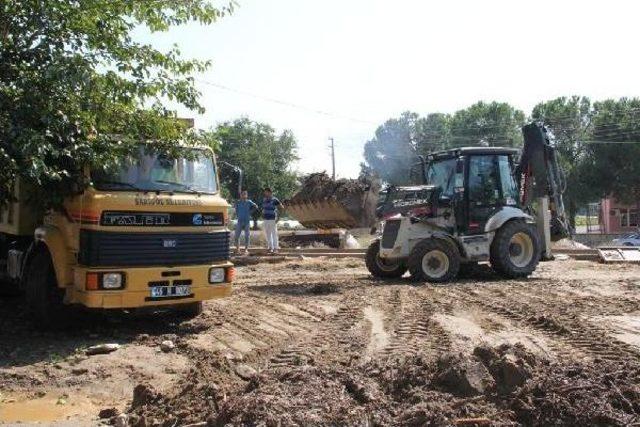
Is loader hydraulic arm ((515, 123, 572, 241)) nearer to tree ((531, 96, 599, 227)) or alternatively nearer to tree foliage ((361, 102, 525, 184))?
tree ((531, 96, 599, 227))

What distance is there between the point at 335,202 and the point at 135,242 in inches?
570

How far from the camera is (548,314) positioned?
29.6ft

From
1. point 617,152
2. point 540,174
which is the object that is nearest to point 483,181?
point 540,174

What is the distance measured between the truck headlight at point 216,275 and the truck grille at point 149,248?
132mm

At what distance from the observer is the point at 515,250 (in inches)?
543

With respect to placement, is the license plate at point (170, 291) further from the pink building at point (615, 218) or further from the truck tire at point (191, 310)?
the pink building at point (615, 218)

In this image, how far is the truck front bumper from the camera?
768cm

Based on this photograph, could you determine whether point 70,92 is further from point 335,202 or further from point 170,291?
point 335,202

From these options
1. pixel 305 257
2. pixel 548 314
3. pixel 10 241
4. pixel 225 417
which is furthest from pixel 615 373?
pixel 305 257

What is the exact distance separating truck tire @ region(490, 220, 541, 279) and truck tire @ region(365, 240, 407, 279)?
1888 millimetres

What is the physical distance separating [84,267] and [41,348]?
1075 millimetres

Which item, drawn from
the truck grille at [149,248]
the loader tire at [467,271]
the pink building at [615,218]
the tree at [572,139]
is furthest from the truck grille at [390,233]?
the pink building at [615,218]

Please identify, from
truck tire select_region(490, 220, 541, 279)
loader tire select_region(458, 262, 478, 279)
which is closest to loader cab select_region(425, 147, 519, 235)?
truck tire select_region(490, 220, 541, 279)

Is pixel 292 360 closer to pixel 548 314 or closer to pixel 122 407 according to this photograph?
A: pixel 122 407
